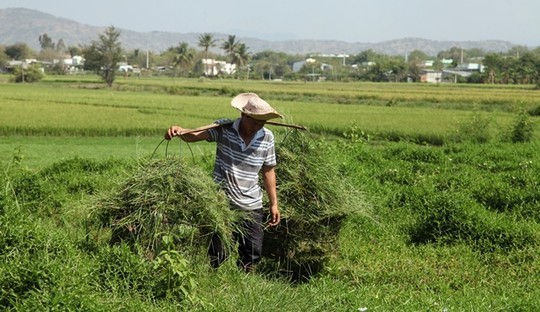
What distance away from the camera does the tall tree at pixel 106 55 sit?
66500 millimetres

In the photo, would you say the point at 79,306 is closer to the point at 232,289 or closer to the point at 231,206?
the point at 232,289

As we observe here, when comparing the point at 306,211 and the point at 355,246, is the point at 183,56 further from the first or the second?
the point at 306,211

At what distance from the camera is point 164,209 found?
13.5 ft

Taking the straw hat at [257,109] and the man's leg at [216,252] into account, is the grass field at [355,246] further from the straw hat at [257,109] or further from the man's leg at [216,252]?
the straw hat at [257,109]

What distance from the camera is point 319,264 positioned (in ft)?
18.0

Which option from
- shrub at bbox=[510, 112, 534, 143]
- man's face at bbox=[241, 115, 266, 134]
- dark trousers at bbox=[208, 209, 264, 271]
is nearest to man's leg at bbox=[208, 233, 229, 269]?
dark trousers at bbox=[208, 209, 264, 271]

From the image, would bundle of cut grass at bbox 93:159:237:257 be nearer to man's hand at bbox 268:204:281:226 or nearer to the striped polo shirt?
the striped polo shirt

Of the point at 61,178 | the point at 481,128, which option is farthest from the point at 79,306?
the point at 481,128

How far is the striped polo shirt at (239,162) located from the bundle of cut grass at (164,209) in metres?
0.39

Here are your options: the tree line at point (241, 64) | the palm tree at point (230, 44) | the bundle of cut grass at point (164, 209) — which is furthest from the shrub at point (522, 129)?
the palm tree at point (230, 44)

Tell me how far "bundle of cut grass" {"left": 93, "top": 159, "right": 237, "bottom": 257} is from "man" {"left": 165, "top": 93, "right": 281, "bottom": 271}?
41 centimetres

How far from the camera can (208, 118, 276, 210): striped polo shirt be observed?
477 cm

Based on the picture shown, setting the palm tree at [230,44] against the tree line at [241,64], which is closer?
the tree line at [241,64]

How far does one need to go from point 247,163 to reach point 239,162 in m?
0.06
